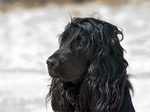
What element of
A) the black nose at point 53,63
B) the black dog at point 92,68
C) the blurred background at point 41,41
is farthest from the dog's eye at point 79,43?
the blurred background at point 41,41

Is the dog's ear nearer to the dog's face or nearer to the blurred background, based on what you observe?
the dog's face

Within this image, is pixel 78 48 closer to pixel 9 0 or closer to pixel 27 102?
pixel 27 102

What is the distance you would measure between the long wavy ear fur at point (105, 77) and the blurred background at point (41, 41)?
865 mm

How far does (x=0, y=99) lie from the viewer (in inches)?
345

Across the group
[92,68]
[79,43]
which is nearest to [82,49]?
[79,43]

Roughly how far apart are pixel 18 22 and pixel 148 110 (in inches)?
329

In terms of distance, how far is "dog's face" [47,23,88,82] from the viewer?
5.19 metres

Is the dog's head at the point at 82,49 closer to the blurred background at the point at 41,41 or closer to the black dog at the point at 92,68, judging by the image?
the black dog at the point at 92,68

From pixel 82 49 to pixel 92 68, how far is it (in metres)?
0.16

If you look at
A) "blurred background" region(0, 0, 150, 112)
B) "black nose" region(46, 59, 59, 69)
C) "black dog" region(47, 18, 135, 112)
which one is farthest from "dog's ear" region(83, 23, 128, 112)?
"blurred background" region(0, 0, 150, 112)

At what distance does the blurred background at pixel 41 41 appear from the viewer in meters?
9.15

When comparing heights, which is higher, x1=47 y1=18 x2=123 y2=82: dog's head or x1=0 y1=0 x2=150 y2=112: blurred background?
x1=47 y1=18 x2=123 y2=82: dog's head

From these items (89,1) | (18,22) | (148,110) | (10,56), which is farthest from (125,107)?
(89,1)

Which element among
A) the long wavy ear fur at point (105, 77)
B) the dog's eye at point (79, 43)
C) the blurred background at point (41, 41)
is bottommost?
the blurred background at point (41, 41)
